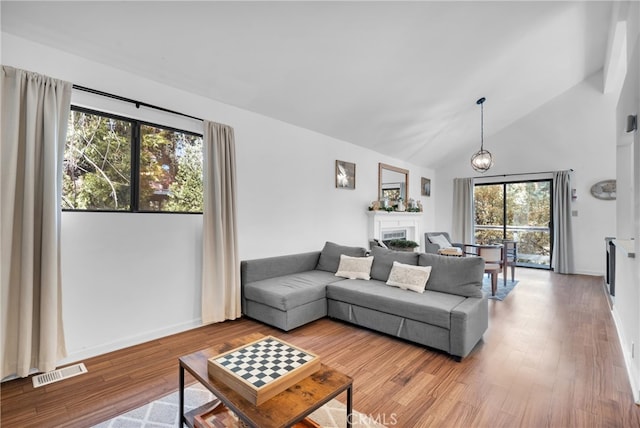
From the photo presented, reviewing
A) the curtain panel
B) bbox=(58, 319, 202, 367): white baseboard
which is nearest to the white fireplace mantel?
the curtain panel

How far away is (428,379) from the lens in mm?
2332

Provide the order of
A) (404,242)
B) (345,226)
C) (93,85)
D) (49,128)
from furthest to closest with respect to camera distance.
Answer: (345,226) → (404,242) → (93,85) → (49,128)

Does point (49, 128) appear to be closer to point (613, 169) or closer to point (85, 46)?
point (85, 46)

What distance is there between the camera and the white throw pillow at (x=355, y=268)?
387cm

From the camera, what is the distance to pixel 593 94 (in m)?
6.04

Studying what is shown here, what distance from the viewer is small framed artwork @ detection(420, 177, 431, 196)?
25.6 feet

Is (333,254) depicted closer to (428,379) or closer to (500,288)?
(428,379)

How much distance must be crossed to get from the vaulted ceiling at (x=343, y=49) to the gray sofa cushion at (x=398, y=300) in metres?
2.43

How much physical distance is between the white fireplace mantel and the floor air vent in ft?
15.2

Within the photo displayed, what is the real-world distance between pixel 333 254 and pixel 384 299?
139 centimetres

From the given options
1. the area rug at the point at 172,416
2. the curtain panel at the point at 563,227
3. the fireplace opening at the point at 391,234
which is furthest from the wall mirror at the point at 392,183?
the area rug at the point at 172,416

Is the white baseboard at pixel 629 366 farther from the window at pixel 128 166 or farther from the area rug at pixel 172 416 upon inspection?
the window at pixel 128 166

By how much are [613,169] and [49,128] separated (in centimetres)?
866

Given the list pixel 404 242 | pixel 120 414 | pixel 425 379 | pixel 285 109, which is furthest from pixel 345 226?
pixel 120 414
